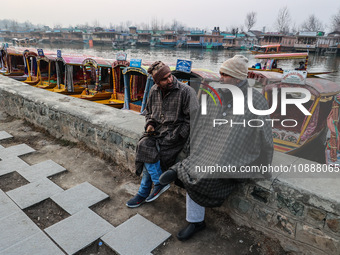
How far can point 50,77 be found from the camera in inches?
434

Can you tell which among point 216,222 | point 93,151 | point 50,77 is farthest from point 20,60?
point 216,222

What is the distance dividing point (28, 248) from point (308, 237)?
2.37m

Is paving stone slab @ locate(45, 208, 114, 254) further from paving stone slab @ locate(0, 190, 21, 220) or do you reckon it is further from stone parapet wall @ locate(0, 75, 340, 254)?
stone parapet wall @ locate(0, 75, 340, 254)

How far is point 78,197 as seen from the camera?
285 cm

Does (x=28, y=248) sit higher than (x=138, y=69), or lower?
lower

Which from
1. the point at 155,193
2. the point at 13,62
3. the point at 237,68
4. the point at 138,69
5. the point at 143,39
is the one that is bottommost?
the point at 155,193

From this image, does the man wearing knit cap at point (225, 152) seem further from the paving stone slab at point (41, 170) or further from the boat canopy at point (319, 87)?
the boat canopy at point (319, 87)

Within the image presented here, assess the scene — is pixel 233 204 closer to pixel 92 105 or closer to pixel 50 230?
pixel 50 230

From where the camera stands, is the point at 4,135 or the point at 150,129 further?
the point at 4,135

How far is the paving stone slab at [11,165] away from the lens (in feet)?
11.1

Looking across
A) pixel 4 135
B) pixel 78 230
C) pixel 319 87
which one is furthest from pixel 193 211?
pixel 4 135

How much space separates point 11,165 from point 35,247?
1866 mm

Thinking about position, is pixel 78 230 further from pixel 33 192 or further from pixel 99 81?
pixel 99 81

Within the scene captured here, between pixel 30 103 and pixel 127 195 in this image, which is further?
pixel 30 103
